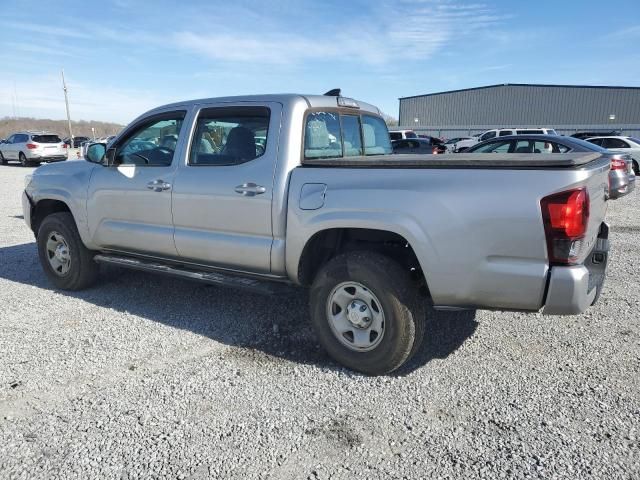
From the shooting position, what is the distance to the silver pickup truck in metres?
2.71

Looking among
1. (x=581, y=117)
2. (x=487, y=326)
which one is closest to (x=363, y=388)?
(x=487, y=326)

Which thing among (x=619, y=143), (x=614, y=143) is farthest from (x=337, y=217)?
(x=619, y=143)

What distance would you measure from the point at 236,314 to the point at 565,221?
115 inches

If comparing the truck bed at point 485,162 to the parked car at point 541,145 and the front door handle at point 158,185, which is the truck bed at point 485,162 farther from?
the parked car at point 541,145

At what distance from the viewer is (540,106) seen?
49.2m

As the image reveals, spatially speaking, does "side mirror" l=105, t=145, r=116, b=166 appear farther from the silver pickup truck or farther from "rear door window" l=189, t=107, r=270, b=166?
"rear door window" l=189, t=107, r=270, b=166

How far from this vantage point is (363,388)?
3.16 meters

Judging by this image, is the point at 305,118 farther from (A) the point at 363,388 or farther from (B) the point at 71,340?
(B) the point at 71,340

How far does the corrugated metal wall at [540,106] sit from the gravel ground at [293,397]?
50.6 metres

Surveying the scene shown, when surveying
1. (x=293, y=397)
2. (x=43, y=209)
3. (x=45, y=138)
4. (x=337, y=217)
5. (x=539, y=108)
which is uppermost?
(x=539, y=108)

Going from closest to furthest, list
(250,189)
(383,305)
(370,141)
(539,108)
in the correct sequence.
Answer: (383,305) < (250,189) < (370,141) < (539,108)

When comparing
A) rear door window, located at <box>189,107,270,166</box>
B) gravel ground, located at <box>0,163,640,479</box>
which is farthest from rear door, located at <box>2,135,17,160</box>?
rear door window, located at <box>189,107,270,166</box>

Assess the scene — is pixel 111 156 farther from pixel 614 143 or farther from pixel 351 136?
pixel 614 143

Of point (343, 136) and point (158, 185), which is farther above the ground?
point (343, 136)
